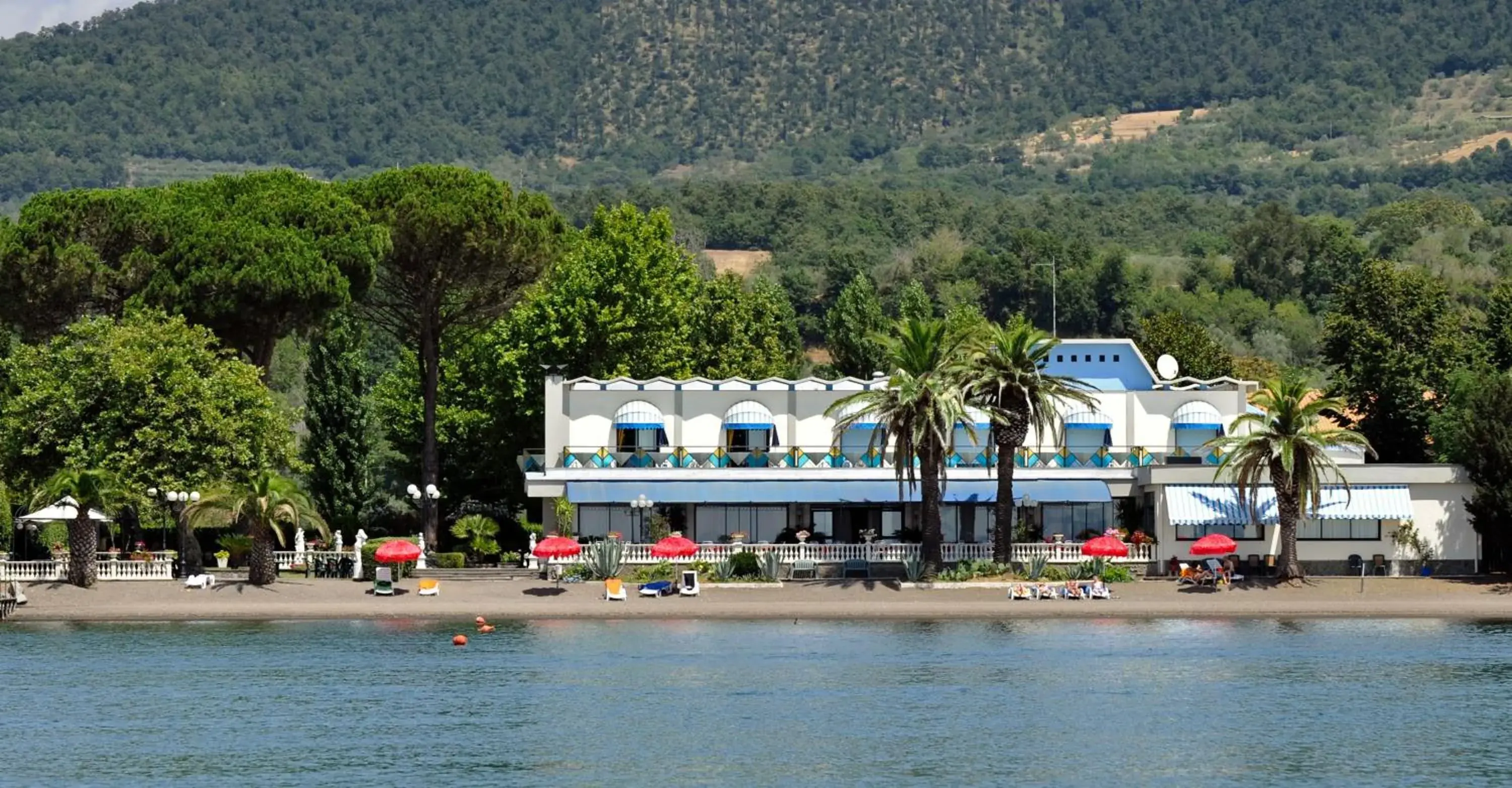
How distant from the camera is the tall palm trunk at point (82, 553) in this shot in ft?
241

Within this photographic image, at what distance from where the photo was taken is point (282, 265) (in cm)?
8356

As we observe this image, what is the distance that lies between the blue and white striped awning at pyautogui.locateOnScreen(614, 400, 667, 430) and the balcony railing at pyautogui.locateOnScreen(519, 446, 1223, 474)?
1.25 m

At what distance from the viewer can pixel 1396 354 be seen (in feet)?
291

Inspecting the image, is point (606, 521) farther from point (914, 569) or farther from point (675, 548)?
point (914, 569)

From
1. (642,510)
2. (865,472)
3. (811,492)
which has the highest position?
(865,472)

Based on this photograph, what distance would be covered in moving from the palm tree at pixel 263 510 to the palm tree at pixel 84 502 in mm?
2711

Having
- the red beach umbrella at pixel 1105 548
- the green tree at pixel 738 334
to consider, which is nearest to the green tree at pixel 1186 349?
the green tree at pixel 738 334

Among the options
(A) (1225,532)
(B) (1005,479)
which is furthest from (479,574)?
(A) (1225,532)

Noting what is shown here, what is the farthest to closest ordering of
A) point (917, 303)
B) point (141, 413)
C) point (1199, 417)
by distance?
point (917, 303)
point (1199, 417)
point (141, 413)

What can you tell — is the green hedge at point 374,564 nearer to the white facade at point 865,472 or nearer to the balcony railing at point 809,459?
the white facade at point 865,472

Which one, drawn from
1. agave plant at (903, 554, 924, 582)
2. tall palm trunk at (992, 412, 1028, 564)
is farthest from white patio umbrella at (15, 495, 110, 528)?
tall palm trunk at (992, 412, 1028, 564)

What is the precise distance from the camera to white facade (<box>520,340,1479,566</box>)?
7775 centimetres

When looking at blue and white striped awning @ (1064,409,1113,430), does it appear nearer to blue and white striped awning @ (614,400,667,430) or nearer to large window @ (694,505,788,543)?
large window @ (694,505,788,543)

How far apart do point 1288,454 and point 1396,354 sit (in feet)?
61.2
